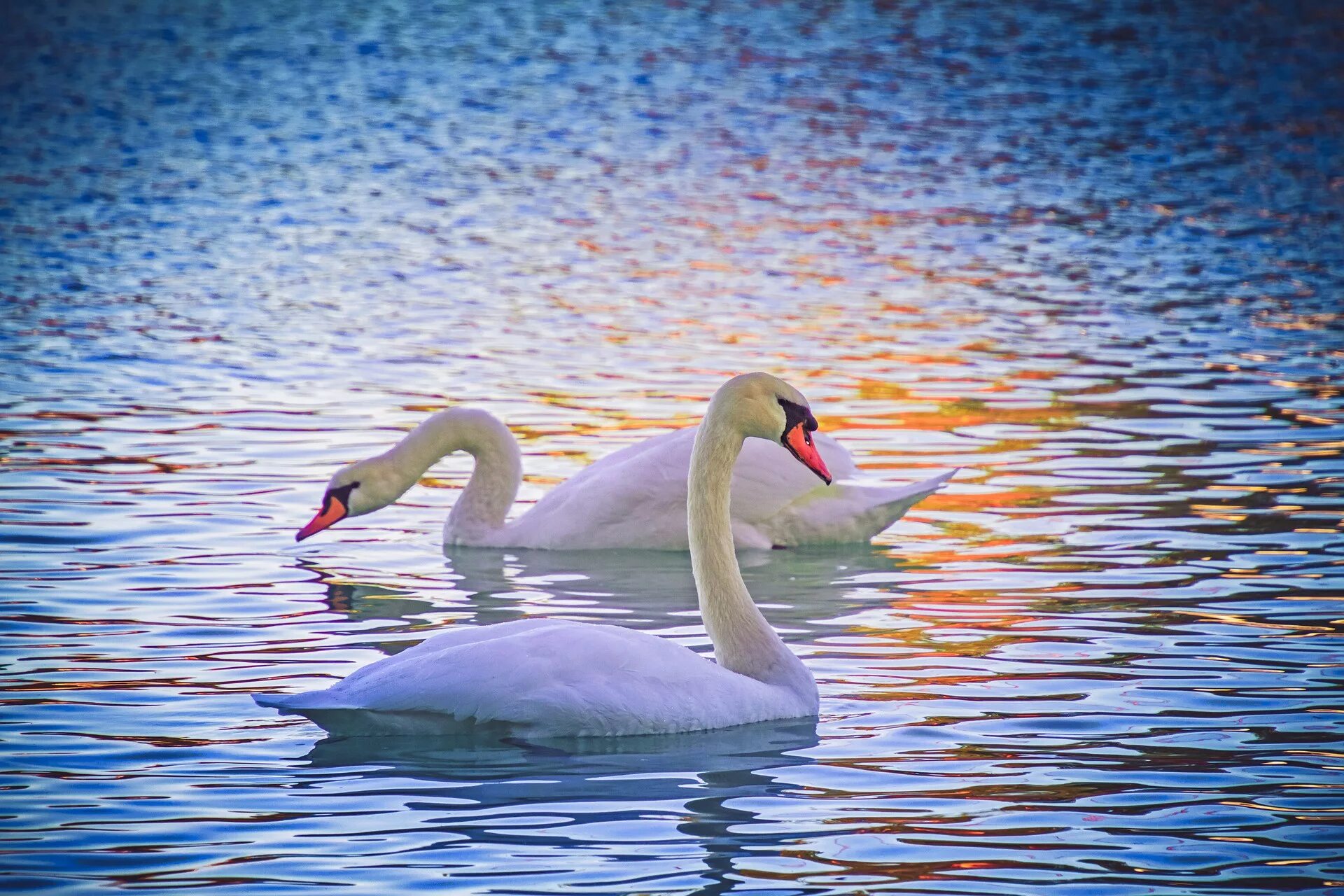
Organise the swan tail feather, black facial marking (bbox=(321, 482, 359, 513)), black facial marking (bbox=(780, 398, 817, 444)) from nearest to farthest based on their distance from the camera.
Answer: black facial marking (bbox=(780, 398, 817, 444))
the swan tail feather
black facial marking (bbox=(321, 482, 359, 513))

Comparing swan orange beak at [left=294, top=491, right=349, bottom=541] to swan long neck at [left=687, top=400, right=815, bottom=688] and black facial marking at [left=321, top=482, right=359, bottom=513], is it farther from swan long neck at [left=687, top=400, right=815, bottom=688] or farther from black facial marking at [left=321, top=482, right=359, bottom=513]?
swan long neck at [left=687, top=400, right=815, bottom=688]

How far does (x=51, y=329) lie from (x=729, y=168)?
435 inches

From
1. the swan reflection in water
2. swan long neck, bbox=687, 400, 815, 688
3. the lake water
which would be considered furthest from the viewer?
swan long neck, bbox=687, 400, 815, 688

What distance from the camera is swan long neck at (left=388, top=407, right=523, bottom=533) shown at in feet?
31.2

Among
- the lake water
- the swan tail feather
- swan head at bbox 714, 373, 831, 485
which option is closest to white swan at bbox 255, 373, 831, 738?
swan head at bbox 714, 373, 831, 485

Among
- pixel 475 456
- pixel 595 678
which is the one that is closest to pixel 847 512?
pixel 475 456

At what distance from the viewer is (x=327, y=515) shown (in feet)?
30.2

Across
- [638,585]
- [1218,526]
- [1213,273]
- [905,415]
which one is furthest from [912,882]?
[1213,273]

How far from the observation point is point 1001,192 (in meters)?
21.5

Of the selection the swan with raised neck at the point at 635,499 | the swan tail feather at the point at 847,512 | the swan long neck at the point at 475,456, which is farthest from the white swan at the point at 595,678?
the swan long neck at the point at 475,456

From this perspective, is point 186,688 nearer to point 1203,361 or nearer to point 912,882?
point 912,882

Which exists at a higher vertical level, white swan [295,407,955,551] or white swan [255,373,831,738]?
white swan [295,407,955,551]

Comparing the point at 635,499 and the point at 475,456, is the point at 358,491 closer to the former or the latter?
the point at 475,456

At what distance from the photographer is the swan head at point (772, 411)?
6.57 meters
